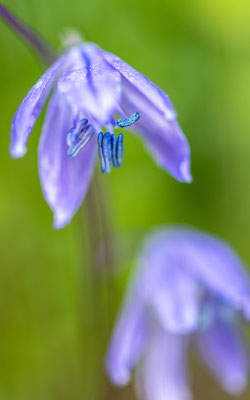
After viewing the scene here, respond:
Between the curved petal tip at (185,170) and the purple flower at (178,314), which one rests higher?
the curved petal tip at (185,170)

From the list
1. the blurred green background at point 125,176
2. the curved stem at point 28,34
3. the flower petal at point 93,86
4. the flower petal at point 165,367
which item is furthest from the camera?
the blurred green background at point 125,176

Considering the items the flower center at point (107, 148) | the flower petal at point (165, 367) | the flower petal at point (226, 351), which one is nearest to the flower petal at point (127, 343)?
the flower petal at point (165, 367)

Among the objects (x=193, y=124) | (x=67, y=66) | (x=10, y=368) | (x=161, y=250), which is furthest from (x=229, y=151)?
(x=67, y=66)

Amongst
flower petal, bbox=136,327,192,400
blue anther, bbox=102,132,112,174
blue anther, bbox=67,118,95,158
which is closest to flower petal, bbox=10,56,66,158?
blue anther, bbox=67,118,95,158

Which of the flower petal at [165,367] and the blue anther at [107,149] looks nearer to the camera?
the blue anther at [107,149]

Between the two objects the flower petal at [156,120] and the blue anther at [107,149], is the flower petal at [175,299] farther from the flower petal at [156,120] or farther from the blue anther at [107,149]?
the blue anther at [107,149]

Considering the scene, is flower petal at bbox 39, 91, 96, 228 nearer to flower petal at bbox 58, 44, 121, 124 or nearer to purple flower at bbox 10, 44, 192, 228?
purple flower at bbox 10, 44, 192, 228
